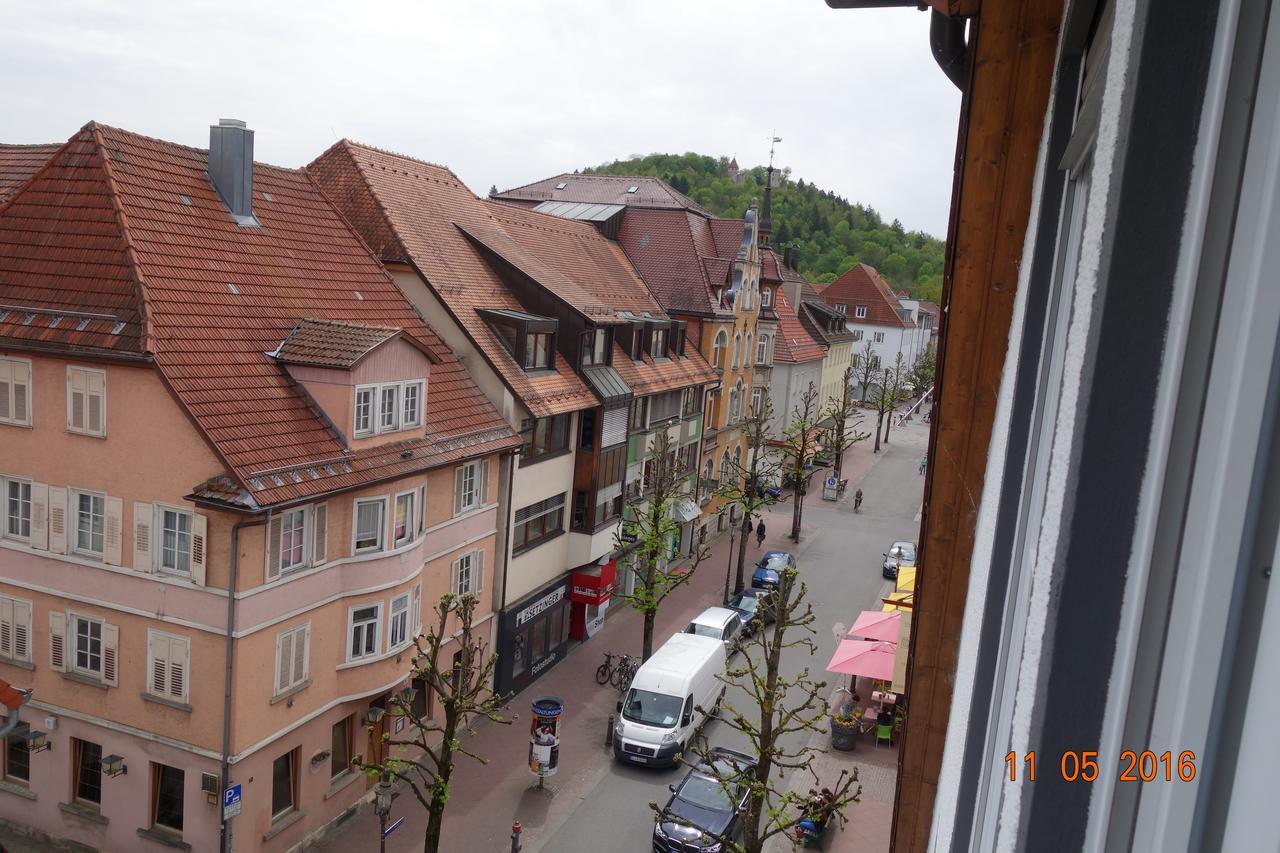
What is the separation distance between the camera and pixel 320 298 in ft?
67.7

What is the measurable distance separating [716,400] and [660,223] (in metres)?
7.70

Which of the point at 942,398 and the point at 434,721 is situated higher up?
the point at 942,398

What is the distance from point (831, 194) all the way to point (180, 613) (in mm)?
138381

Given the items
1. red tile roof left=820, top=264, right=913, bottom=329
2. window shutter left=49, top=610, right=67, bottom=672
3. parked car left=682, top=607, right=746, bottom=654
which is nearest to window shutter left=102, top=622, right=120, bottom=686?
window shutter left=49, top=610, right=67, bottom=672

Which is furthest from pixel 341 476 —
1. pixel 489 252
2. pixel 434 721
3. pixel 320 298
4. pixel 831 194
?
pixel 831 194

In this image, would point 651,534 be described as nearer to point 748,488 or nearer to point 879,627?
point 879,627

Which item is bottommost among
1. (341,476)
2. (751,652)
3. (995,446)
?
(751,652)

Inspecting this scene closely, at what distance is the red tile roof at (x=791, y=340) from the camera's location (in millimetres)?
56094

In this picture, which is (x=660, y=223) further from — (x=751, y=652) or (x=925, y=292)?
(x=925, y=292)

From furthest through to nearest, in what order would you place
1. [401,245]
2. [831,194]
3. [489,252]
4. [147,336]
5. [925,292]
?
[831,194] < [925,292] < [489,252] < [401,245] < [147,336]

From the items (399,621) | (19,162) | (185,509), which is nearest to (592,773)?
(399,621)

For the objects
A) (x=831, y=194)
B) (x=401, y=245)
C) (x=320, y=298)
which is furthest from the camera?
(x=831, y=194)

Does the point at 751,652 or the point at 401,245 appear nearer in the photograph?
the point at 401,245

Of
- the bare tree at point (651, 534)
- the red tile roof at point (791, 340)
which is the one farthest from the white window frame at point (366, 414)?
the red tile roof at point (791, 340)
